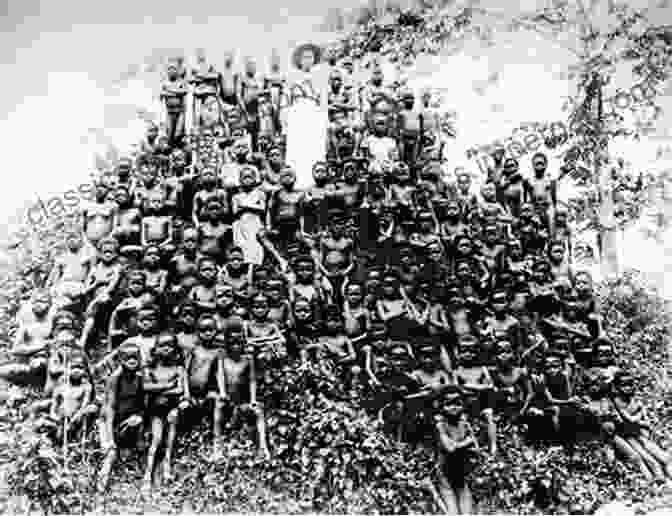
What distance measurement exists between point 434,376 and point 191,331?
2647 millimetres

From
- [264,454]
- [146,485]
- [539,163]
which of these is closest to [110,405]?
[146,485]

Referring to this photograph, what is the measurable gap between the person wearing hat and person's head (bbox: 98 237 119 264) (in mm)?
3213

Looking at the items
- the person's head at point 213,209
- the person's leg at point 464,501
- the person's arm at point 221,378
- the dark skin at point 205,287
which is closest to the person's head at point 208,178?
the person's head at point 213,209

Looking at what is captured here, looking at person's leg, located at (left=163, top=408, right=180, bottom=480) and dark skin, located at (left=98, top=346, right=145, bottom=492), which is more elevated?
dark skin, located at (left=98, top=346, right=145, bottom=492)

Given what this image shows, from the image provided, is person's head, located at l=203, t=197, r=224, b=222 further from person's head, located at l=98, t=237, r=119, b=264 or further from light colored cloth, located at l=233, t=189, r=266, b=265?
person's head, located at l=98, t=237, r=119, b=264

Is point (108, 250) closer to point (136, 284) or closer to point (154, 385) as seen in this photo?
point (136, 284)

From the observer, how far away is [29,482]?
715cm

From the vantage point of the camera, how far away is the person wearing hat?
11555 mm

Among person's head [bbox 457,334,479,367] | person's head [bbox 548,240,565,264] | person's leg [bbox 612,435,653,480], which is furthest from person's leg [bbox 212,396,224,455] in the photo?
person's head [bbox 548,240,565,264]

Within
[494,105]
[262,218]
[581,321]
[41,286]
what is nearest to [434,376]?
[581,321]

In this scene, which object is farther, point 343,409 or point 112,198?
point 112,198

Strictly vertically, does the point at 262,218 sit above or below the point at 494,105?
below

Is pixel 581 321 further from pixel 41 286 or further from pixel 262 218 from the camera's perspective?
pixel 41 286

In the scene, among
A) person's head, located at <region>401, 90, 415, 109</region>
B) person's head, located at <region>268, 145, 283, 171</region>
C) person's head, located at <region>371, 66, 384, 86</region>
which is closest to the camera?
person's head, located at <region>268, 145, 283, 171</region>
